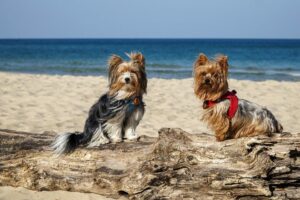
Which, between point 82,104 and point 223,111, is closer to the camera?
point 223,111

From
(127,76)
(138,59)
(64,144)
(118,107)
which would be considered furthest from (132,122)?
(64,144)

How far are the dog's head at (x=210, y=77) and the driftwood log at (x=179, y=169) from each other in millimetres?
509

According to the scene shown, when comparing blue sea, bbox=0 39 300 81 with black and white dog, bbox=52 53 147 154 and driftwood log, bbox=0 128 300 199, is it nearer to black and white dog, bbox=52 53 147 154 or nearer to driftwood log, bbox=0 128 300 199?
black and white dog, bbox=52 53 147 154

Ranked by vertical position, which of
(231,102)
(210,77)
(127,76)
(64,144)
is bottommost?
(64,144)

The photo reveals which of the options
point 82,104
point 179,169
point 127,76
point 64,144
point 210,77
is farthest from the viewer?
point 82,104

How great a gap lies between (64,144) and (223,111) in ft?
6.13

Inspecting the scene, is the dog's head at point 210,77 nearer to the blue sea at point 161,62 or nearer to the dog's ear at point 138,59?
the dog's ear at point 138,59

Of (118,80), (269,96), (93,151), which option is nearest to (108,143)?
(93,151)

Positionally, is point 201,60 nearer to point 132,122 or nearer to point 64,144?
point 132,122

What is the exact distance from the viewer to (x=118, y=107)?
5.82 meters

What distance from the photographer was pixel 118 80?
579cm

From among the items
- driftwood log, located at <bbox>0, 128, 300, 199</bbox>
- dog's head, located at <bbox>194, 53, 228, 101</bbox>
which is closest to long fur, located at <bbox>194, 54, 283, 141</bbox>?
dog's head, located at <bbox>194, 53, 228, 101</bbox>

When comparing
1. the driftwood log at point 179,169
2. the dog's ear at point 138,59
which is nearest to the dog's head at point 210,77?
the driftwood log at point 179,169

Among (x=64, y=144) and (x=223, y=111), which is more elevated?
(x=223, y=111)
